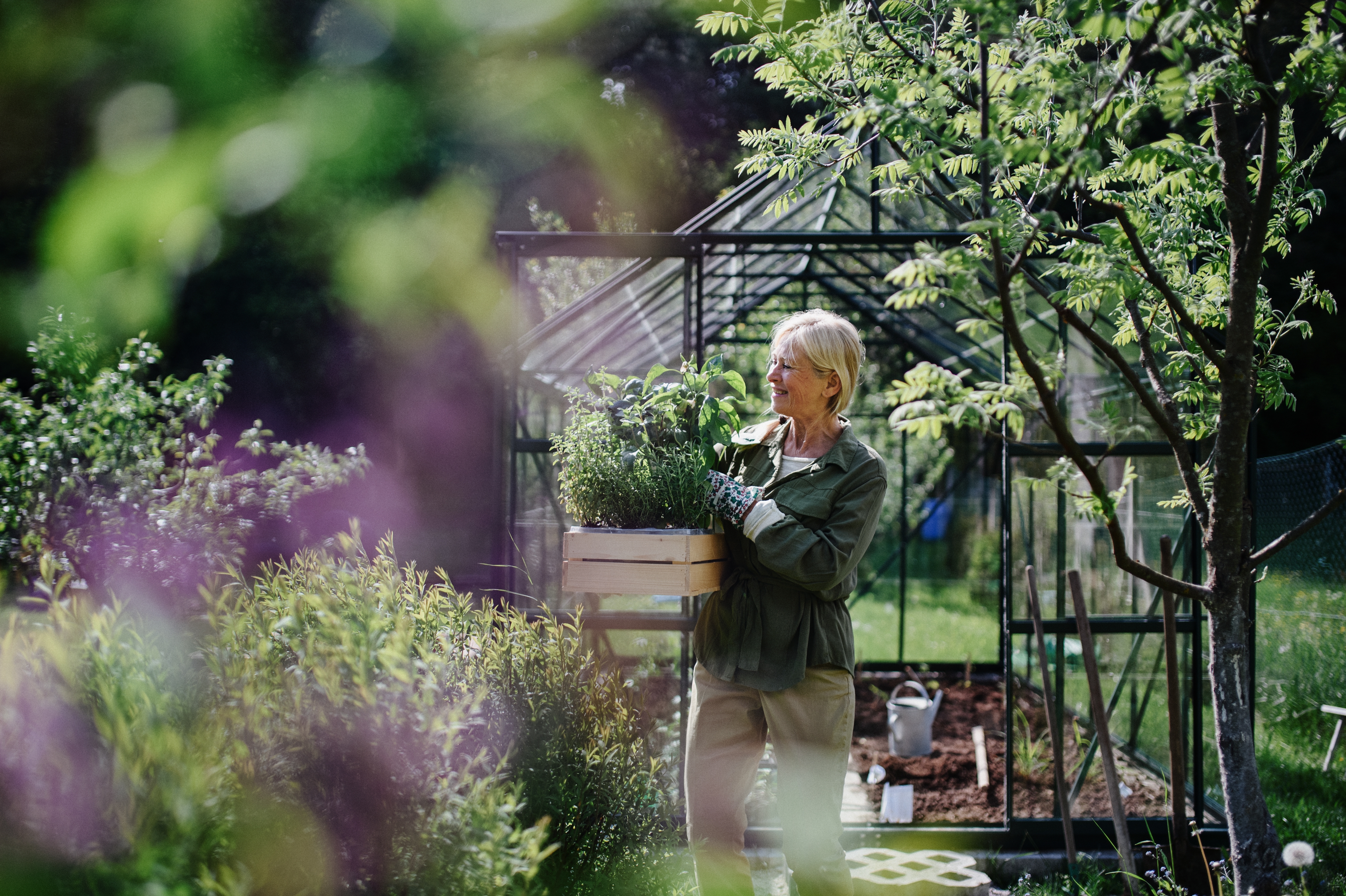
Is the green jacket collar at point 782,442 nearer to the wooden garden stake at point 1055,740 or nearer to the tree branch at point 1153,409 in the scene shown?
the tree branch at point 1153,409

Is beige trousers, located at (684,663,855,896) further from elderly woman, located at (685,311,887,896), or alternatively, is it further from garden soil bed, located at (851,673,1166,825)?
garden soil bed, located at (851,673,1166,825)

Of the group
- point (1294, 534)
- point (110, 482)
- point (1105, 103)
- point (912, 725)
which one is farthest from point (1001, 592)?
point (110, 482)

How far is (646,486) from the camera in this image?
89.5 inches

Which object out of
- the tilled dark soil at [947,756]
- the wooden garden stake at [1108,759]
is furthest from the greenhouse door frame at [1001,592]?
the wooden garden stake at [1108,759]

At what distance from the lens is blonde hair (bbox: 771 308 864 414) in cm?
234

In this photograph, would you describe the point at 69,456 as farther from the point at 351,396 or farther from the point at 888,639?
the point at 888,639

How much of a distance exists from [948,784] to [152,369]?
8.80 meters

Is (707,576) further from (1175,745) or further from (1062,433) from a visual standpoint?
(1175,745)

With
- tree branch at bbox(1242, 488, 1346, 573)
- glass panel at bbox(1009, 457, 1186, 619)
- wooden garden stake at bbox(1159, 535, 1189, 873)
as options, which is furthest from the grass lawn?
tree branch at bbox(1242, 488, 1346, 573)

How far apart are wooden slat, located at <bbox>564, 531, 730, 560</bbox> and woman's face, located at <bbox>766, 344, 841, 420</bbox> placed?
434 mm

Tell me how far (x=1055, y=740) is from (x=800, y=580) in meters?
1.98

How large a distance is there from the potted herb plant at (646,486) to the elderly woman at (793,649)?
11cm

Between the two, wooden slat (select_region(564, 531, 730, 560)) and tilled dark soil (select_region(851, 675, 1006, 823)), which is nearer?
wooden slat (select_region(564, 531, 730, 560))

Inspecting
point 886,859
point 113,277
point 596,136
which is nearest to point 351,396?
point 113,277
